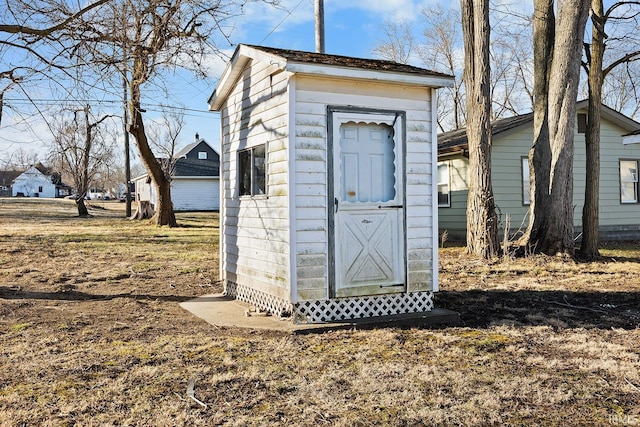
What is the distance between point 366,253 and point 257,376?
7.95 ft

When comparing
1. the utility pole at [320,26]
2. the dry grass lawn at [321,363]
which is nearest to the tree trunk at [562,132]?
the dry grass lawn at [321,363]

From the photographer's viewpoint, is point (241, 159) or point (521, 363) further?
point (241, 159)

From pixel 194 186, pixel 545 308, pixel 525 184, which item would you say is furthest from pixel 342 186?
pixel 194 186

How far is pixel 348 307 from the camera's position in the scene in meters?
6.50

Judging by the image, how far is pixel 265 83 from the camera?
23.0 ft

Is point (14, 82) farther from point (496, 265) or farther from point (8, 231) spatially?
point (8, 231)

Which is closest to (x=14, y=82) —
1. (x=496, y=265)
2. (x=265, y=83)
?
(x=265, y=83)

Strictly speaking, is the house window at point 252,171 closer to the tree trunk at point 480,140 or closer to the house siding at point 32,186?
the tree trunk at point 480,140

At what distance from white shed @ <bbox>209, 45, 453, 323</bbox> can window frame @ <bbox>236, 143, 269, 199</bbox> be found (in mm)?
38

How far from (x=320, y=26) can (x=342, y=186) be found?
7170 millimetres

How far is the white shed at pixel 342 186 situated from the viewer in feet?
20.5

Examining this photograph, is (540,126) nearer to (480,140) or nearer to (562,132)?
(562,132)

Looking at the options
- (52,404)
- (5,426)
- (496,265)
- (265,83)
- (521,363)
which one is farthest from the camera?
(496,265)

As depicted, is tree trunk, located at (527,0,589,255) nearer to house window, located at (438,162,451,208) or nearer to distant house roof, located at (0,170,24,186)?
house window, located at (438,162,451,208)
